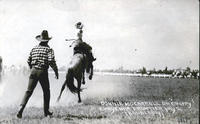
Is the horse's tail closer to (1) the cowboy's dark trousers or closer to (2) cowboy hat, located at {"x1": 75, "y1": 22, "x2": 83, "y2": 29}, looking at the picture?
(2) cowboy hat, located at {"x1": 75, "y1": 22, "x2": 83, "y2": 29}

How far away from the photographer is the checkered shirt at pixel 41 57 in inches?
385

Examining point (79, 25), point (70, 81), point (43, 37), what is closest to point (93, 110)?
point (70, 81)

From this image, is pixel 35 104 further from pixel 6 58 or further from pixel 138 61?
pixel 138 61

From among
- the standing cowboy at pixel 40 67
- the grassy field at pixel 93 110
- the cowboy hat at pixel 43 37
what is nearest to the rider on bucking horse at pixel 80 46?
the grassy field at pixel 93 110

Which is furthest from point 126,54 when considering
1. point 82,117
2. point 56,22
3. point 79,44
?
point 82,117

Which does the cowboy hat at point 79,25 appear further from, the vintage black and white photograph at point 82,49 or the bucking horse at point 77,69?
the bucking horse at point 77,69

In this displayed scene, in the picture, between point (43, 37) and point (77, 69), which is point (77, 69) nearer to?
point (77, 69)

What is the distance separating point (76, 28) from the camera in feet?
37.7

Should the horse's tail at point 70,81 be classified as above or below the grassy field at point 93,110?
above

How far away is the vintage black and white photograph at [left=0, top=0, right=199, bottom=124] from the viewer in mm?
9930

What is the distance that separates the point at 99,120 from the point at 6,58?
368 cm

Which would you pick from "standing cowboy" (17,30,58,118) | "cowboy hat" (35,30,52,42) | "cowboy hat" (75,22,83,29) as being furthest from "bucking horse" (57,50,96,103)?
"cowboy hat" (35,30,52,42)

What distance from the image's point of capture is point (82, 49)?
11.7 metres

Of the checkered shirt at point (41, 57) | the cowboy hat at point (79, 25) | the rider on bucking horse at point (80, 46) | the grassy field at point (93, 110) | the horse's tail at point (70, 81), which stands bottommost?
the grassy field at point (93, 110)
